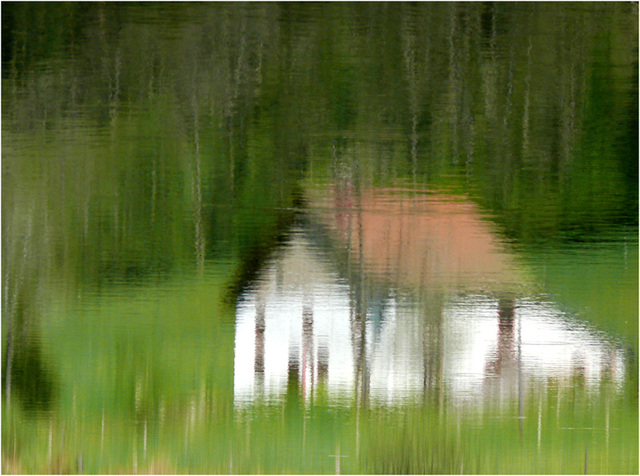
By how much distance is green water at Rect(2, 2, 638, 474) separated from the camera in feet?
5.70

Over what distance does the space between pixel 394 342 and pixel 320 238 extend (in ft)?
0.92

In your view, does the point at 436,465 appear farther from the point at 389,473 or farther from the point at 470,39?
the point at 470,39

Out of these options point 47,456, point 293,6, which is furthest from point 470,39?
point 47,456

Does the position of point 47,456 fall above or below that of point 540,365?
below

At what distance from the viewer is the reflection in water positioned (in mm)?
1736

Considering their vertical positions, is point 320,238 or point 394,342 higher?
point 320,238

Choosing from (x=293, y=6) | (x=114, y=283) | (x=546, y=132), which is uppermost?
(x=293, y=6)

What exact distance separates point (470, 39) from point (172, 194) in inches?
29.7

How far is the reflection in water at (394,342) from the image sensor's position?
1.74m

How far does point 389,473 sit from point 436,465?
104mm

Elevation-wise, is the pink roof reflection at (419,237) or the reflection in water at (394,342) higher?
the pink roof reflection at (419,237)

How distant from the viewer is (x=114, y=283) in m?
1.76

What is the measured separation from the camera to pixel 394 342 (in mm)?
1745

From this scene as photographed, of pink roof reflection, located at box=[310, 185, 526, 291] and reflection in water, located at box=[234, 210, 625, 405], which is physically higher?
pink roof reflection, located at box=[310, 185, 526, 291]
